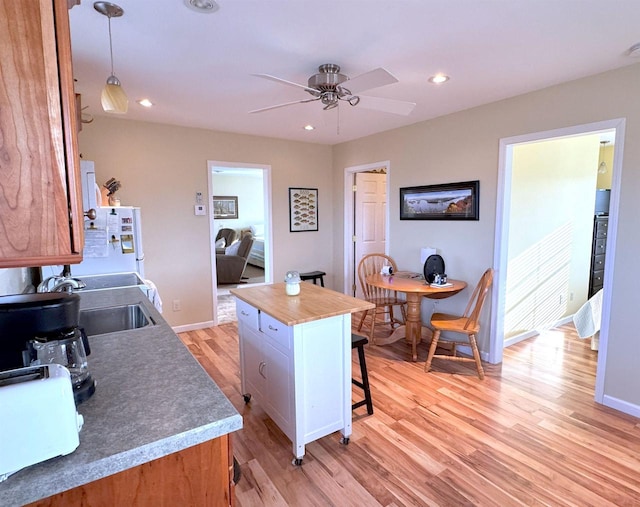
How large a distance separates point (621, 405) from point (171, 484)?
3.07 metres

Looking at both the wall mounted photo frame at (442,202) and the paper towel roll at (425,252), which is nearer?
the wall mounted photo frame at (442,202)

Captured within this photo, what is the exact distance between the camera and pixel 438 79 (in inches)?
102

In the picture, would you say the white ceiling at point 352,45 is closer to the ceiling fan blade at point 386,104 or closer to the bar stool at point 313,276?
the ceiling fan blade at point 386,104

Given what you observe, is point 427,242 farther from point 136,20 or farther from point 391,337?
point 136,20

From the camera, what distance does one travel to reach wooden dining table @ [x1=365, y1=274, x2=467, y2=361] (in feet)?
10.7

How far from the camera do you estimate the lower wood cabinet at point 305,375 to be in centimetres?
195

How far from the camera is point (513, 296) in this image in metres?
3.63

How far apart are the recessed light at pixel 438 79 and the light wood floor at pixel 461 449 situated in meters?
2.40

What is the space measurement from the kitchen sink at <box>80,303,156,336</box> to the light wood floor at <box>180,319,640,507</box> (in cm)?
99

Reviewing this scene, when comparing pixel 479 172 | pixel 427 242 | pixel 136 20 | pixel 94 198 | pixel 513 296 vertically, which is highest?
pixel 136 20

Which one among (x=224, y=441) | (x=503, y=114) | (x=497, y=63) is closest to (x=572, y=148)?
(x=503, y=114)

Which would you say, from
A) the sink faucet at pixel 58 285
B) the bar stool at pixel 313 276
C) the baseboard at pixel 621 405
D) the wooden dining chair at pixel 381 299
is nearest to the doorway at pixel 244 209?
the bar stool at pixel 313 276

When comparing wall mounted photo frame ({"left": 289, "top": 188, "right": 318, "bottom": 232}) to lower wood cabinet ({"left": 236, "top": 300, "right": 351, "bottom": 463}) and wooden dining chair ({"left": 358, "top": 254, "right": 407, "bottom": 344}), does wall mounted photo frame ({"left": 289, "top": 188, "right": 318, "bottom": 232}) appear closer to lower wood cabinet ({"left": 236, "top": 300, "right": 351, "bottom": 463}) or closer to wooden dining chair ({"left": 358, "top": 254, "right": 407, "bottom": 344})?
wooden dining chair ({"left": 358, "top": 254, "right": 407, "bottom": 344})

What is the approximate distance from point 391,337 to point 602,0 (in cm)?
318
